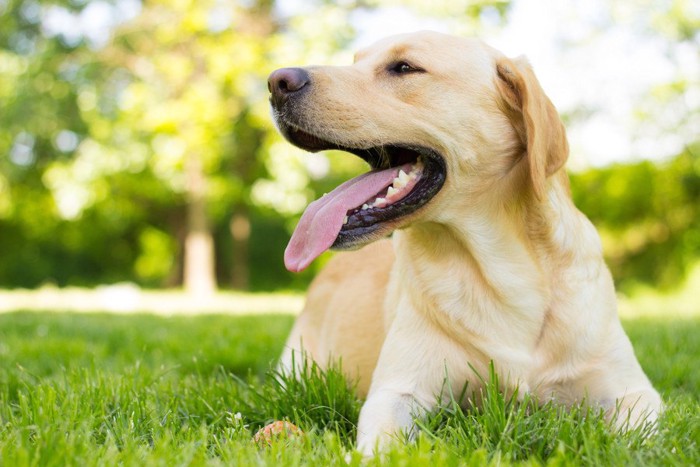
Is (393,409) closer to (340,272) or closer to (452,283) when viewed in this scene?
(452,283)

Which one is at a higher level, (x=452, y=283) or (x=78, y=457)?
(x=452, y=283)

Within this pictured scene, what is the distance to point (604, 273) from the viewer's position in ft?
9.80

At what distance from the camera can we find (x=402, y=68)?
291cm

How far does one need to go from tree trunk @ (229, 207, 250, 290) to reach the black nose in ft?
57.4

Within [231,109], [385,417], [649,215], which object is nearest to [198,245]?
[231,109]

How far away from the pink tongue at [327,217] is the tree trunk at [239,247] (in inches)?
Result: 683

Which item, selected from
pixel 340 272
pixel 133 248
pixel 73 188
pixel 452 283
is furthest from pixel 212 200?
pixel 452 283

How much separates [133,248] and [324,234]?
2443cm

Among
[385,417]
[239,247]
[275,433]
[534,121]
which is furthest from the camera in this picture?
[239,247]

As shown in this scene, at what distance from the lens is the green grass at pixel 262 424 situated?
1935 millimetres

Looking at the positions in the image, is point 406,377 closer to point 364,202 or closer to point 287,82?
point 364,202

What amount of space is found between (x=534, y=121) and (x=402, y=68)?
0.59m

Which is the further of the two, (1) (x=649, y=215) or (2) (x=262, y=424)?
(1) (x=649, y=215)

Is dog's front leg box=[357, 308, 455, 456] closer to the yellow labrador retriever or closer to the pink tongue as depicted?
the yellow labrador retriever
